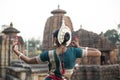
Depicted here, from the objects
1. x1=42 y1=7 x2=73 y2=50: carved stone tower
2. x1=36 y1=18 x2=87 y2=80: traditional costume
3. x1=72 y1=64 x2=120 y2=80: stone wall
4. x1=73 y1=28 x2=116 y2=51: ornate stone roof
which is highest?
x1=42 y1=7 x2=73 y2=50: carved stone tower

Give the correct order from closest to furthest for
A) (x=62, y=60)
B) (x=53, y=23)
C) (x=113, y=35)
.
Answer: (x=62, y=60)
(x=53, y=23)
(x=113, y=35)

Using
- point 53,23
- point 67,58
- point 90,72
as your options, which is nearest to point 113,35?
point 53,23

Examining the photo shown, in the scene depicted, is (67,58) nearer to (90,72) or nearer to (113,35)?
(90,72)

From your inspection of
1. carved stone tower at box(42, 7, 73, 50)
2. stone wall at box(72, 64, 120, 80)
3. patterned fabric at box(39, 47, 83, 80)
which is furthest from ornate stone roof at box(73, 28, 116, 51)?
patterned fabric at box(39, 47, 83, 80)

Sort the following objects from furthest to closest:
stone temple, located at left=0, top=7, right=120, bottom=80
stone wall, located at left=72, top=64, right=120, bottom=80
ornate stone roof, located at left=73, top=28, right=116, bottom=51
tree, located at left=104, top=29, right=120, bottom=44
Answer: tree, located at left=104, top=29, right=120, bottom=44, ornate stone roof, located at left=73, top=28, right=116, bottom=51, stone wall, located at left=72, top=64, right=120, bottom=80, stone temple, located at left=0, top=7, right=120, bottom=80

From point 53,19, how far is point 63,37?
17.5m

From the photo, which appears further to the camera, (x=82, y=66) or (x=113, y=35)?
(x=113, y=35)

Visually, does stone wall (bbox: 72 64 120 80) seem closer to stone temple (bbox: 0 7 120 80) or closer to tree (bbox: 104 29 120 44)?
stone temple (bbox: 0 7 120 80)

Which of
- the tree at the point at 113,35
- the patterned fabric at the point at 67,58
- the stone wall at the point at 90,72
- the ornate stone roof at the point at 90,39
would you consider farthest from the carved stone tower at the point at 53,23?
the tree at the point at 113,35

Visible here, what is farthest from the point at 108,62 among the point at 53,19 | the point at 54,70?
the point at 54,70

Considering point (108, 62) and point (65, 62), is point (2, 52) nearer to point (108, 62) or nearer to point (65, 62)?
point (65, 62)

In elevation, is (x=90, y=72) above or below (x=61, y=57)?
below

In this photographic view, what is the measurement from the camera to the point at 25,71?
315 inches

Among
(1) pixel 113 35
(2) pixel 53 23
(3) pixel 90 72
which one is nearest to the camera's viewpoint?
(3) pixel 90 72
